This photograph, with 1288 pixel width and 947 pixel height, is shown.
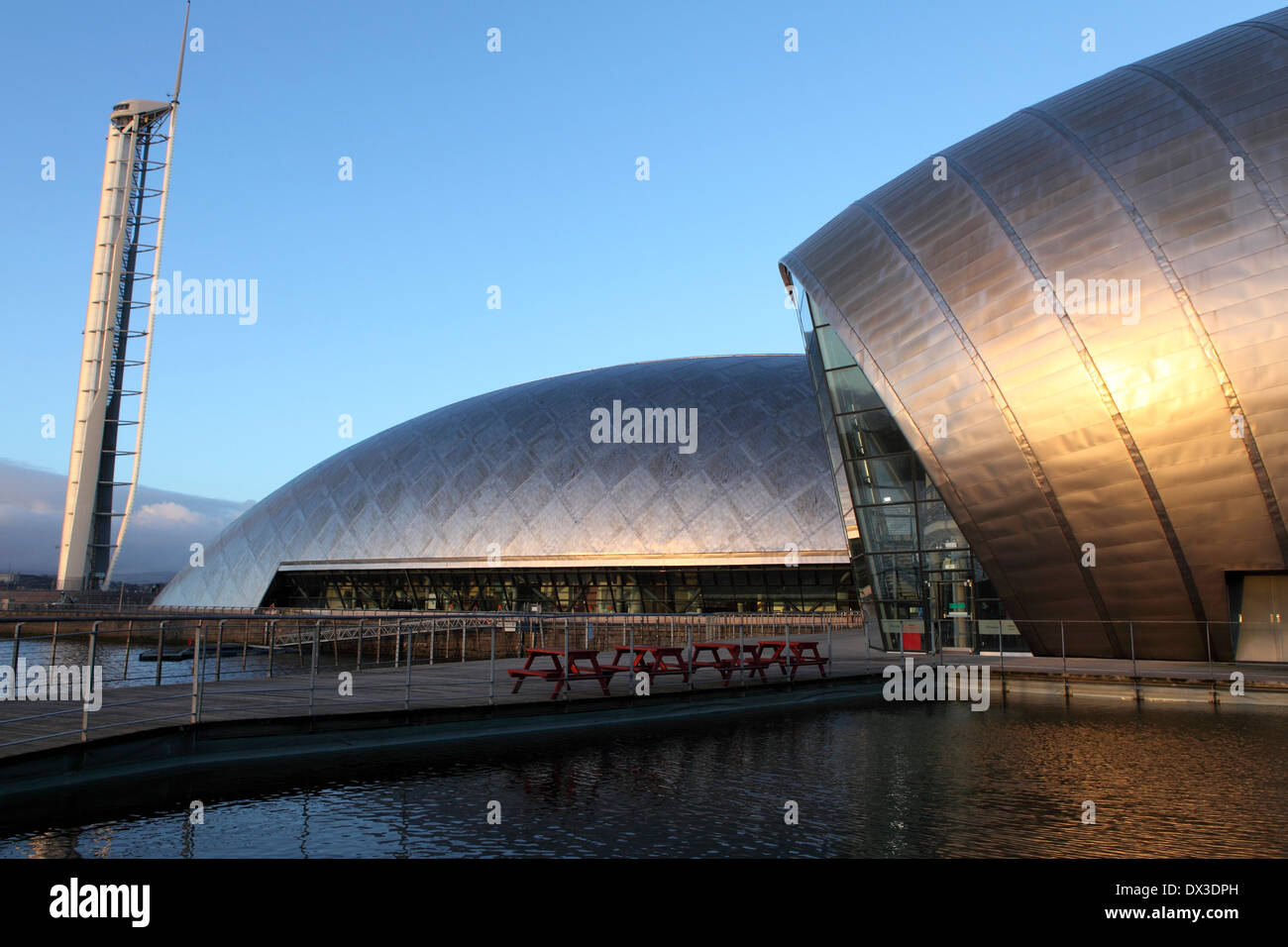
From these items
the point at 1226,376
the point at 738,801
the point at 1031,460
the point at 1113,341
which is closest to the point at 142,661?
the point at 1031,460

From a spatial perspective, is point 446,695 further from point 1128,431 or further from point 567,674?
point 1128,431

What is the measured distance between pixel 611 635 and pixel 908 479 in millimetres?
17855

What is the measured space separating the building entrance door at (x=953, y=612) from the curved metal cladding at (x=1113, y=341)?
1.42 meters

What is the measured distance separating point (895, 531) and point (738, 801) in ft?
62.8

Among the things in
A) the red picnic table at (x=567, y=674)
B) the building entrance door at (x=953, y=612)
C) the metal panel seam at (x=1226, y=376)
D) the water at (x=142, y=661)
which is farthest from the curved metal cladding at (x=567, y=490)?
the red picnic table at (x=567, y=674)

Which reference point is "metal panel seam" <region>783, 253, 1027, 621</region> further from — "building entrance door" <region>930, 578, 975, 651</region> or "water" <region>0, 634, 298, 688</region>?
"water" <region>0, 634, 298, 688</region>

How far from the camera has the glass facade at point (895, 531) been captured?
84.1 feet

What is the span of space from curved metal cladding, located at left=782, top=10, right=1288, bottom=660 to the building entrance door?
55.8 inches

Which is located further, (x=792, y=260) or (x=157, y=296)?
(x=157, y=296)

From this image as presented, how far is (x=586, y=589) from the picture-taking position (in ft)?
159

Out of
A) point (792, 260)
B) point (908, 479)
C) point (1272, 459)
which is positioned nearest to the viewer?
point (1272, 459)
